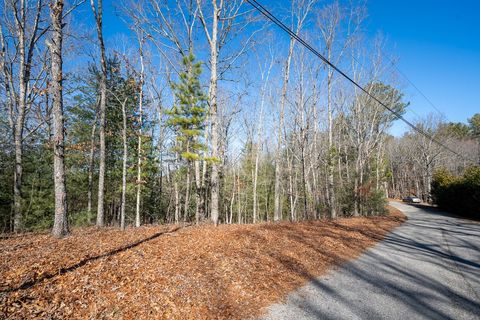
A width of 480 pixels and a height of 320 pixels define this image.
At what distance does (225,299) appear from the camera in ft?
13.9

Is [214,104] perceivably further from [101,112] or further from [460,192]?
[460,192]

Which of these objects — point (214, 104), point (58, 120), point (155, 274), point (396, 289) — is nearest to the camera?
point (155, 274)

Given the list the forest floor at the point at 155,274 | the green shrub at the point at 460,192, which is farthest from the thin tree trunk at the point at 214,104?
the green shrub at the point at 460,192

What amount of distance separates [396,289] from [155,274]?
5080mm

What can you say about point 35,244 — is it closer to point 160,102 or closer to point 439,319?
point 439,319

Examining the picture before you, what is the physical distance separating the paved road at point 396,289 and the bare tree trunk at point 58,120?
5874 mm

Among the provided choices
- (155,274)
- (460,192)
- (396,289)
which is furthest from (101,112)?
(460,192)

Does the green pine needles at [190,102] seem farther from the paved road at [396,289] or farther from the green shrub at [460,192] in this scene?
the green shrub at [460,192]

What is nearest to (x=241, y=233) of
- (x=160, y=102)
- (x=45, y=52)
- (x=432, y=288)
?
(x=432, y=288)

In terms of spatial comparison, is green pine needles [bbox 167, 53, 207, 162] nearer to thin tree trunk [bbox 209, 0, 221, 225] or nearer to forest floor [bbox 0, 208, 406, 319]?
thin tree trunk [bbox 209, 0, 221, 225]

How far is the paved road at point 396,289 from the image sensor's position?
→ 13.2 feet

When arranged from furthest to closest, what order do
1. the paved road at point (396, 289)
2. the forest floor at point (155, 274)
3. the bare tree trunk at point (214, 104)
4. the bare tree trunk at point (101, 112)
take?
the bare tree trunk at point (101, 112), the bare tree trunk at point (214, 104), the paved road at point (396, 289), the forest floor at point (155, 274)

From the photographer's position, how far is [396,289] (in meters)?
4.98

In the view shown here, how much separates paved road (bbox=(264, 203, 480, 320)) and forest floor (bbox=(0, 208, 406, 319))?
45 cm
